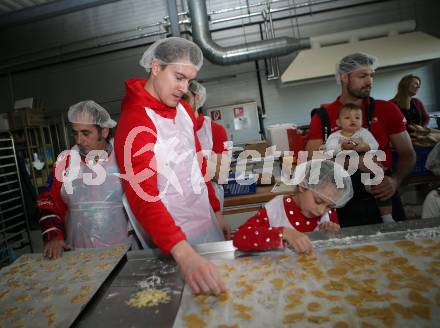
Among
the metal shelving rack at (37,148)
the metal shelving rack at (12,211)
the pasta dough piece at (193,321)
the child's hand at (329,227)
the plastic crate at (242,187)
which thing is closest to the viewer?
the pasta dough piece at (193,321)

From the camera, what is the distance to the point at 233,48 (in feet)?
16.6

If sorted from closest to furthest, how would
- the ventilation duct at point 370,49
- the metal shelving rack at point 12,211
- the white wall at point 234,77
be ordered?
1. the metal shelving rack at point 12,211
2. the ventilation duct at point 370,49
3. the white wall at point 234,77

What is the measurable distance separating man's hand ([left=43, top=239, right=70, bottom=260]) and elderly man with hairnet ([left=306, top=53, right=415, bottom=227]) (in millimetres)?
1605

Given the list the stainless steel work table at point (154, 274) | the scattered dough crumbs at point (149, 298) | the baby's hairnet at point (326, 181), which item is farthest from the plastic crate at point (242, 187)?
the scattered dough crumbs at point (149, 298)

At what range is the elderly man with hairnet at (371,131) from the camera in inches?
79.7

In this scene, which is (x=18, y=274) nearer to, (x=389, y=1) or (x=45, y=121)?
(x=45, y=121)

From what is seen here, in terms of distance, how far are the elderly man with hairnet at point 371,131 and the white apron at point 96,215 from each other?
51.9 inches

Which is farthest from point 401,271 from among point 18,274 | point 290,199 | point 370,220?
point 18,274

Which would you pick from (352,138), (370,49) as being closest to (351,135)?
(352,138)

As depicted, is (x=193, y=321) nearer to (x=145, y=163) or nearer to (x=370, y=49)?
(x=145, y=163)

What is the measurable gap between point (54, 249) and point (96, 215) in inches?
15.2

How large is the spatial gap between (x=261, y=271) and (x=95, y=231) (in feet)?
3.87

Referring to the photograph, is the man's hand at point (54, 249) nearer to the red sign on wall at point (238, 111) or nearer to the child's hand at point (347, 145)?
the child's hand at point (347, 145)

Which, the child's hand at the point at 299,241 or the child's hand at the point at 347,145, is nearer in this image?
the child's hand at the point at 299,241
